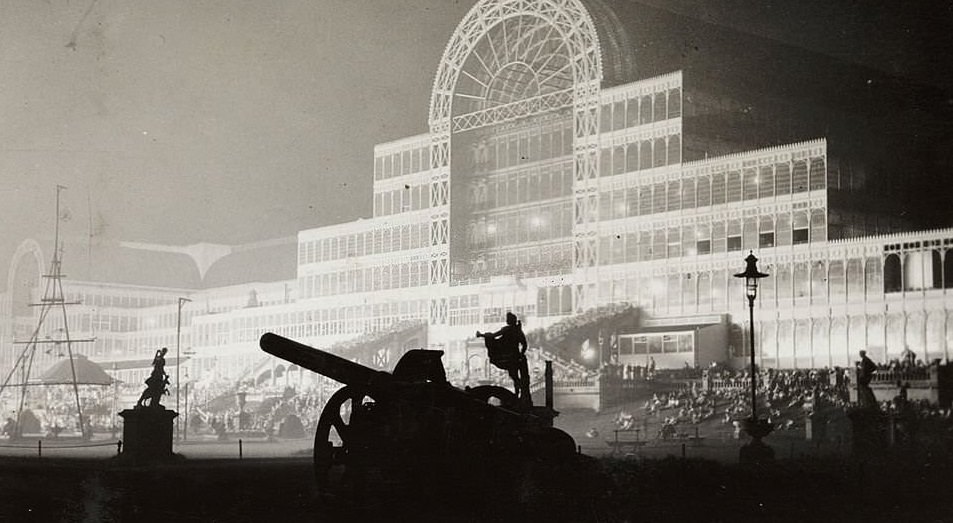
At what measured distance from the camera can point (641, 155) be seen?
21344 mm

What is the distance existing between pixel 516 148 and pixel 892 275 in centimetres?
877

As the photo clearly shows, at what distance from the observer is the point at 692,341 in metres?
19.3

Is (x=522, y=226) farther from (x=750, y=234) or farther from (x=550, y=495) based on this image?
(x=550, y=495)

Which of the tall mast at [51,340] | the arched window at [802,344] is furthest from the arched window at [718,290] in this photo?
the tall mast at [51,340]

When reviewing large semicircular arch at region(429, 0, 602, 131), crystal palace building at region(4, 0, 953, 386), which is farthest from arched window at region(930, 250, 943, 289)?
large semicircular arch at region(429, 0, 602, 131)

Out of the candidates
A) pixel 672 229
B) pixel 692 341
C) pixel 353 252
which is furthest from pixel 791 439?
pixel 353 252

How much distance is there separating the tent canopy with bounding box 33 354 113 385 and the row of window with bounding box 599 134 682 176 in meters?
13.7

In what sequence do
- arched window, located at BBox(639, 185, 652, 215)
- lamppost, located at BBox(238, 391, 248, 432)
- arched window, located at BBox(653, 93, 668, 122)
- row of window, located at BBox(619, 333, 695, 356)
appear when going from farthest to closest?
lamppost, located at BBox(238, 391, 248, 432) → arched window, located at BBox(639, 185, 652, 215) → arched window, located at BBox(653, 93, 668, 122) → row of window, located at BBox(619, 333, 695, 356)

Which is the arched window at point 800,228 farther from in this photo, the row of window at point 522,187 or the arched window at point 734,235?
the row of window at point 522,187

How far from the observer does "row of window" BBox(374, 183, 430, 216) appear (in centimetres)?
2391

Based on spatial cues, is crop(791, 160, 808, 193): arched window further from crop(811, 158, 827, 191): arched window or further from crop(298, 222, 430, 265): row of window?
crop(298, 222, 430, 265): row of window

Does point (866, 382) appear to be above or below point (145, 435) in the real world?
above

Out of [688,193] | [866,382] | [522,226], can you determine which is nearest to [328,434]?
[866,382]

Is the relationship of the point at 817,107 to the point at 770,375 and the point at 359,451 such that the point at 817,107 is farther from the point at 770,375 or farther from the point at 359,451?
the point at 359,451
